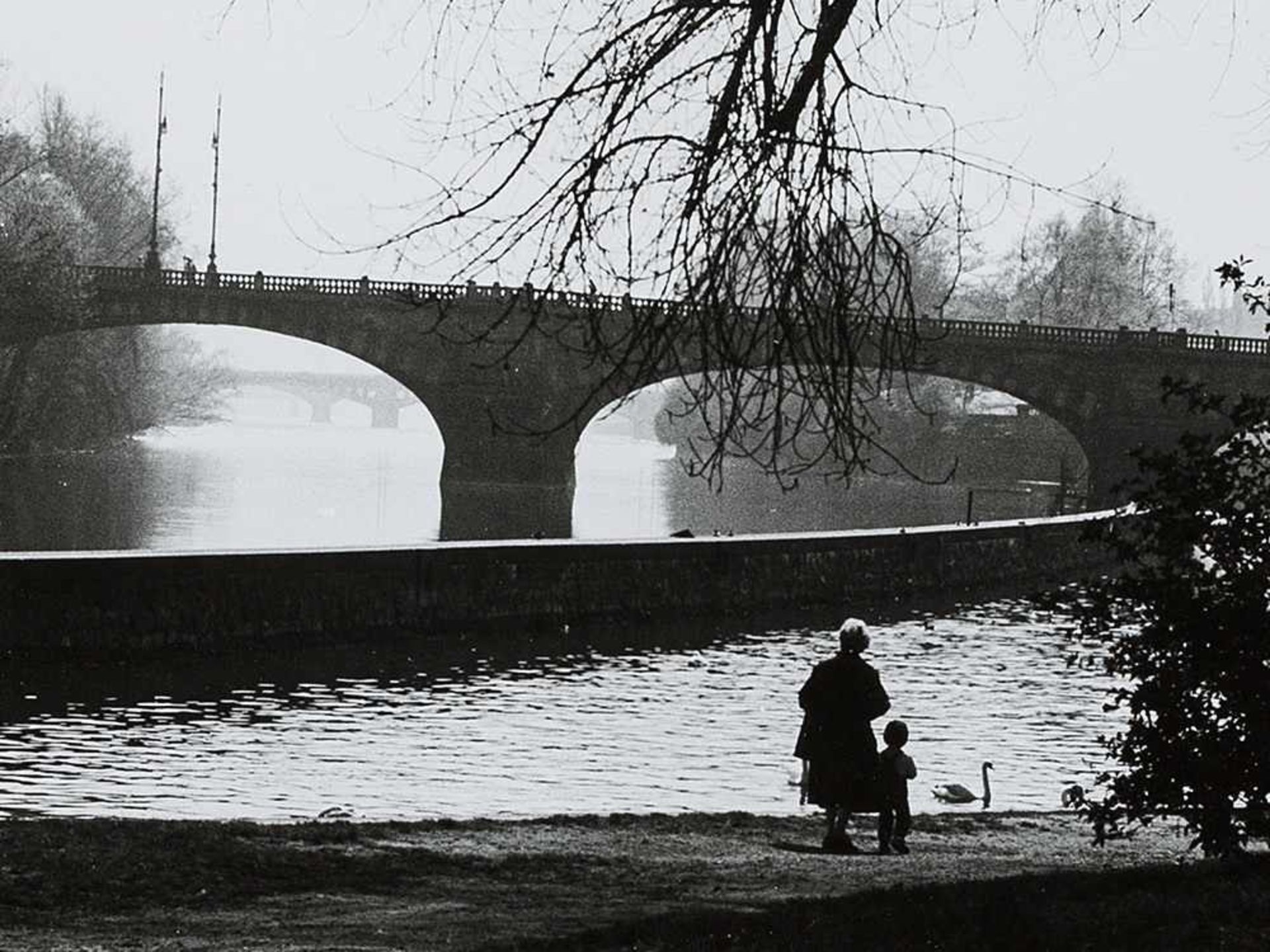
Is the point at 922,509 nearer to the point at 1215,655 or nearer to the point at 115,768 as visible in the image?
the point at 115,768

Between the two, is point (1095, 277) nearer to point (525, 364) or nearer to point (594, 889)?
point (525, 364)

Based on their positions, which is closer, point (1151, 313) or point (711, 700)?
point (711, 700)

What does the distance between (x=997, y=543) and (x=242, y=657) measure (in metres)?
23.3

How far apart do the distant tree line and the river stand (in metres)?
23.0

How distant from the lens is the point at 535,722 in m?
25.3

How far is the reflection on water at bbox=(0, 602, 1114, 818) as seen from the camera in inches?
794

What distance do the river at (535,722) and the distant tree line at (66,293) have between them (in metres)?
23.0

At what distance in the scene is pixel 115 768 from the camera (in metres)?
20.8

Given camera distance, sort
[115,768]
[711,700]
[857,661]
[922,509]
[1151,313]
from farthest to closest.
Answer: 1. [1151,313]
2. [922,509]
3. [711,700]
4. [115,768]
5. [857,661]

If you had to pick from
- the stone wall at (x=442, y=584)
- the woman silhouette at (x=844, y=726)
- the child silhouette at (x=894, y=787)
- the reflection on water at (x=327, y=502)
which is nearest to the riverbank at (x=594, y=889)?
the child silhouette at (x=894, y=787)

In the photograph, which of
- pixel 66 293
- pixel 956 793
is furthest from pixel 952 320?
pixel 956 793

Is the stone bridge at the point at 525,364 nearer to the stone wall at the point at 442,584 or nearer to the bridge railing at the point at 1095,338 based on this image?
the bridge railing at the point at 1095,338

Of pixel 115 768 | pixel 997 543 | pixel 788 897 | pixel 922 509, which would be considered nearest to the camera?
pixel 788 897

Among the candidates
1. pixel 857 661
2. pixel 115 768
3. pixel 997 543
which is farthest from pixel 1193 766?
pixel 997 543
